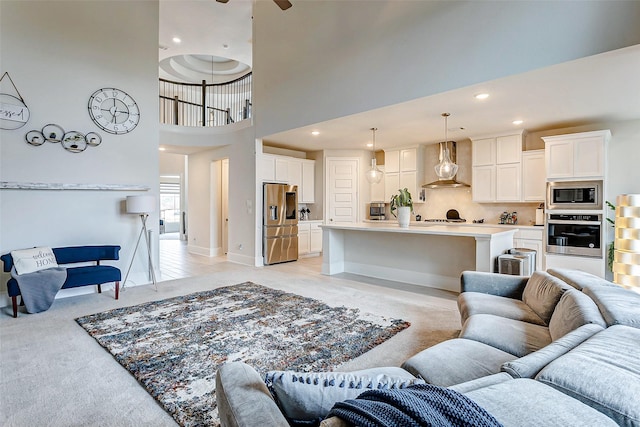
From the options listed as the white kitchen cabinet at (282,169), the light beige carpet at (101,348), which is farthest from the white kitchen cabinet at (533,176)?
the white kitchen cabinet at (282,169)

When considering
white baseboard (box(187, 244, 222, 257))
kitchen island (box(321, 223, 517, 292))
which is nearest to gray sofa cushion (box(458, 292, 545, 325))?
kitchen island (box(321, 223, 517, 292))

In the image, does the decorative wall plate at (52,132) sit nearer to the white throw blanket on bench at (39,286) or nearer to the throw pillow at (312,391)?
the white throw blanket on bench at (39,286)

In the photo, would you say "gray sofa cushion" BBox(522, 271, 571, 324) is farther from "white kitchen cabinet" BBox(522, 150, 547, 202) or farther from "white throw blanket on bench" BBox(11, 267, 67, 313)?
"white throw blanket on bench" BBox(11, 267, 67, 313)

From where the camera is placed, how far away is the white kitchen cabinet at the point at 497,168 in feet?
20.0

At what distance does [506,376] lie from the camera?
1.06m

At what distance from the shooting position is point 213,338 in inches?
117

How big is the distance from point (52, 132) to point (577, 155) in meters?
7.81

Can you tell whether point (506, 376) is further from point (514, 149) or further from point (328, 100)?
point (514, 149)

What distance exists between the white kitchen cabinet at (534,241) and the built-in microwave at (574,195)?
1.55 ft

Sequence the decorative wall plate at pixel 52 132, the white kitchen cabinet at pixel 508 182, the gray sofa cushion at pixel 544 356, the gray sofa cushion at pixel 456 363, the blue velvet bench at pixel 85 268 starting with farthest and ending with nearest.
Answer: the white kitchen cabinet at pixel 508 182, the decorative wall plate at pixel 52 132, the blue velvet bench at pixel 85 268, the gray sofa cushion at pixel 456 363, the gray sofa cushion at pixel 544 356

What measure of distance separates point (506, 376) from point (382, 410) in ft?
1.97

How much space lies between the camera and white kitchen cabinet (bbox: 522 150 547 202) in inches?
231

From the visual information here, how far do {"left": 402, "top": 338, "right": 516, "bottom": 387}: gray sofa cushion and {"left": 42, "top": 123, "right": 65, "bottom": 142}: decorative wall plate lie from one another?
5224 mm

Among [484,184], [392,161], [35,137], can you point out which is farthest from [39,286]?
[484,184]
